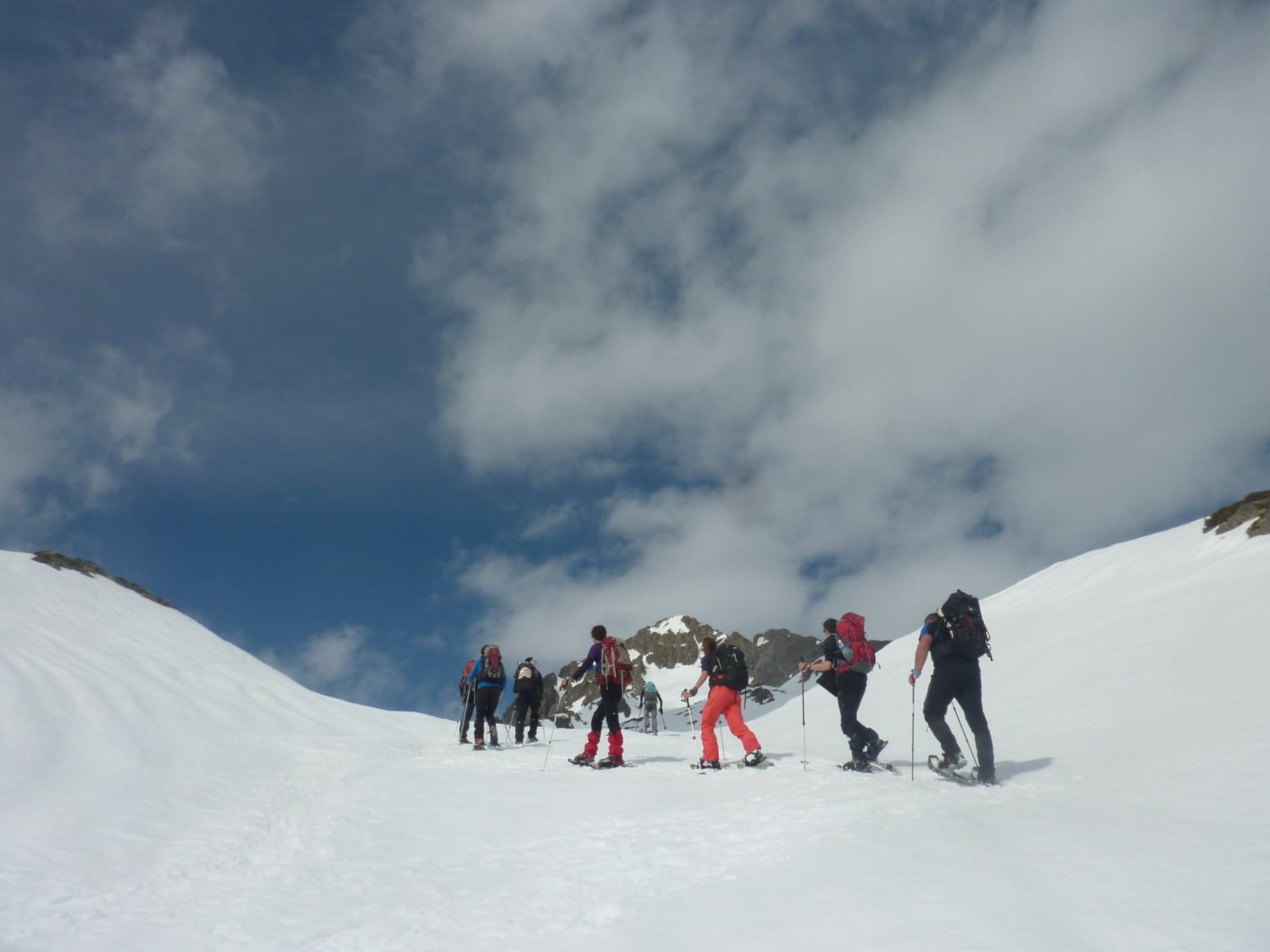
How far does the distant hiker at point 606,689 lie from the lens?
439 inches

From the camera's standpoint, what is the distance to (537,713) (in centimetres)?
1655

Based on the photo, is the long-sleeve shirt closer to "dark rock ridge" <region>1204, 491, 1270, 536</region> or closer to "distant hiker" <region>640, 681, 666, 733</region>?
"distant hiker" <region>640, 681, 666, 733</region>

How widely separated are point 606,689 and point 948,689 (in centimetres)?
482

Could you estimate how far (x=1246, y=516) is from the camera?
982 inches

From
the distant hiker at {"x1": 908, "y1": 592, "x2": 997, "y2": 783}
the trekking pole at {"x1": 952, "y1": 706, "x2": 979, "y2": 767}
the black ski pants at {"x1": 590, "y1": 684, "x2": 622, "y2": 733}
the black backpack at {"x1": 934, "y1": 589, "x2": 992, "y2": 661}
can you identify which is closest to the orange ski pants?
the black ski pants at {"x1": 590, "y1": 684, "x2": 622, "y2": 733}

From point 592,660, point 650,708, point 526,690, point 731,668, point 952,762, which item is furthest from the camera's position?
point 650,708

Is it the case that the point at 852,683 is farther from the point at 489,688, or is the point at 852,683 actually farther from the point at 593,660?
the point at 489,688

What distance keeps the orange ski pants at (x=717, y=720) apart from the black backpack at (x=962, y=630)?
2.90 metres

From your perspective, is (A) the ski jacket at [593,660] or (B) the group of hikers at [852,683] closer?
(B) the group of hikers at [852,683]

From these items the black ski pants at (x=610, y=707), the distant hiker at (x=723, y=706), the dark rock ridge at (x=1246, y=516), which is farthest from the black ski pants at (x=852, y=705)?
the dark rock ridge at (x=1246, y=516)

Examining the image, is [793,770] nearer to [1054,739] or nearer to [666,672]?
[1054,739]

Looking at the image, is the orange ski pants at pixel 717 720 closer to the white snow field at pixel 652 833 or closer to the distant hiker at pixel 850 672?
the white snow field at pixel 652 833

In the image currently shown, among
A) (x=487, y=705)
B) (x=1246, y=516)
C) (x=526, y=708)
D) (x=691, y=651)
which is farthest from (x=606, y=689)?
(x=691, y=651)

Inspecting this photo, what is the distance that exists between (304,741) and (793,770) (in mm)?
10091
